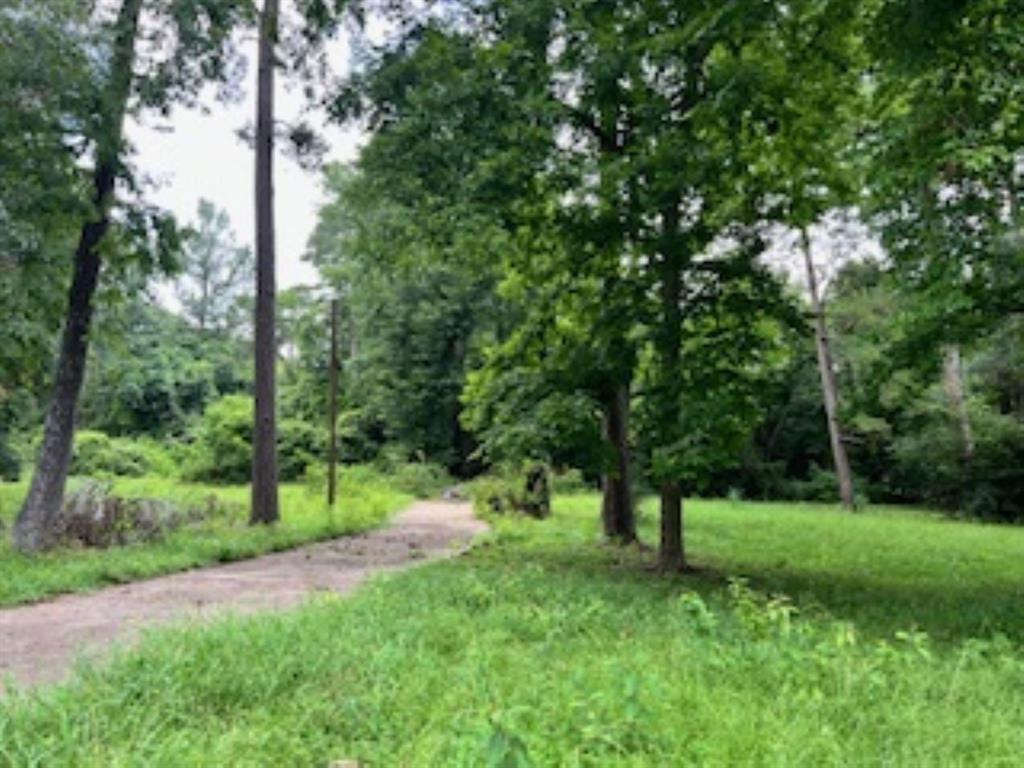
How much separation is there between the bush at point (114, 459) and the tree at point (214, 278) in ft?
72.1

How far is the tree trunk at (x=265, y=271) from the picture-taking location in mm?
12773

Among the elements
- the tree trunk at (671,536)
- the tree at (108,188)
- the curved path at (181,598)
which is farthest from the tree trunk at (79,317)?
the tree trunk at (671,536)

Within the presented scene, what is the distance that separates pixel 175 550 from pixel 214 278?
49.4m

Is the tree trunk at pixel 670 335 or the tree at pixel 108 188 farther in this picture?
the tree at pixel 108 188

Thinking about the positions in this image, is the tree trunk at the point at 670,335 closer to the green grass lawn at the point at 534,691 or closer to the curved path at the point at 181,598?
the green grass lawn at the point at 534,691

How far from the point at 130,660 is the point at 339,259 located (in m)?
35.4

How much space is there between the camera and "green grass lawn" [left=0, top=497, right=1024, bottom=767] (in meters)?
2.91

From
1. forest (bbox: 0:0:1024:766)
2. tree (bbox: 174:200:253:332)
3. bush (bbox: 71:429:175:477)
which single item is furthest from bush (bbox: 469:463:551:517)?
tree (bbox: 174:200:253:332)

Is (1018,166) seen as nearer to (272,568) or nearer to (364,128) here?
(364,128)

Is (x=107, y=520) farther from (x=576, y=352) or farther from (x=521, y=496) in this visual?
(x=521, y=496)

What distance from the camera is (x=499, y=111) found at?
8.40 m

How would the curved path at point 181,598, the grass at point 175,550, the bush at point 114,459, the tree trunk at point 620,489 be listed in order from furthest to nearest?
the bush at point 114,459
the tree trunk at point 620,489
the grass at point 175,550
the curved path at point 181,598

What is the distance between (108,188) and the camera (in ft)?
33.5

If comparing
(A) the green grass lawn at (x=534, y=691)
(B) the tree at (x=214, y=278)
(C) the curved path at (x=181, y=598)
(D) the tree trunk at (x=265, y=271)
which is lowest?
(C) the curved path at (x=181, y=598)
